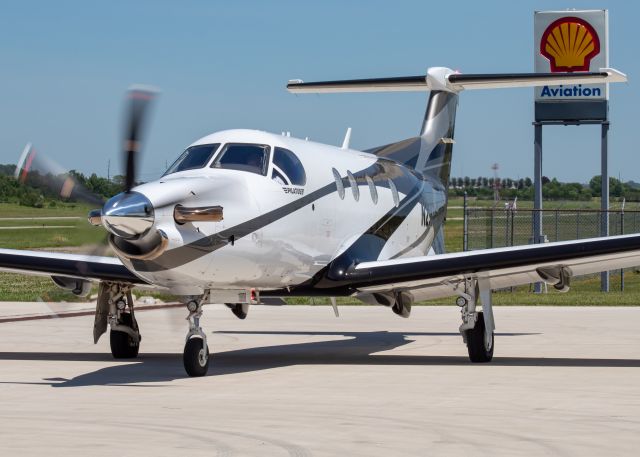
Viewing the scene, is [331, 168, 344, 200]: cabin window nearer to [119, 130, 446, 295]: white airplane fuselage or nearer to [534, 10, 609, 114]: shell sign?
[119, 130, 446, 295]: white airplane fuselage

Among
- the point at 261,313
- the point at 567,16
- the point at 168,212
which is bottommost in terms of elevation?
the point at 261,313

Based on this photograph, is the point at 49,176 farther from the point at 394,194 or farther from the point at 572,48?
the point at 572,48

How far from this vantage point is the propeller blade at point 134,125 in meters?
15.6

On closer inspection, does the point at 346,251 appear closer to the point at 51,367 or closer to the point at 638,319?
the point at 51,367

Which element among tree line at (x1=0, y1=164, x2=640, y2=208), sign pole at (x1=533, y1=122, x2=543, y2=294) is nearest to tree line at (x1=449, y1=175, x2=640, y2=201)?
tree line at (x1=0, y1=164, x2=640, y2=208)

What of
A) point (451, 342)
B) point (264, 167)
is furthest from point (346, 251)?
point (451, 342)

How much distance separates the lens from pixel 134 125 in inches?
619

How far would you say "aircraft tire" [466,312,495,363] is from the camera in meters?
18.9

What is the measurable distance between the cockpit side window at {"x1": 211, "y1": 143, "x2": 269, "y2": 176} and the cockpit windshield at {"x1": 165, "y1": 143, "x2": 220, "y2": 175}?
153 mm

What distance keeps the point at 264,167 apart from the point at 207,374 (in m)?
3.03

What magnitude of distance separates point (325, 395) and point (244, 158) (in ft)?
13.7

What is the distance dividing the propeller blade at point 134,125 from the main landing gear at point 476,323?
5.99 m

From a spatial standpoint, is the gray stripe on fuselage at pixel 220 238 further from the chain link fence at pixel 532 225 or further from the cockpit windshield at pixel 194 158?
the chain link fence at pixel 532 225

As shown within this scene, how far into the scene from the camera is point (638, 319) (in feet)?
95.3
